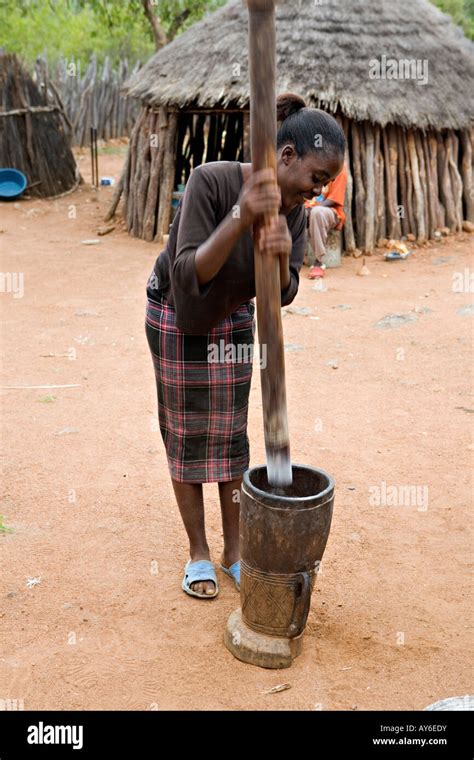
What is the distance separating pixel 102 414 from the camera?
4758 millimetres

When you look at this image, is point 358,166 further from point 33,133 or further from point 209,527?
point 209,527

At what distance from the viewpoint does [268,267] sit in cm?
232

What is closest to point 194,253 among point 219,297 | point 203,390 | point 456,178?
point 219,297

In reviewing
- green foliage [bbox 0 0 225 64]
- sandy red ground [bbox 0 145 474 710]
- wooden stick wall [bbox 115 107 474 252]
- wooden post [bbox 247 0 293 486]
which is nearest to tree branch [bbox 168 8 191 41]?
green foliage [bbox 0 0 225 64]

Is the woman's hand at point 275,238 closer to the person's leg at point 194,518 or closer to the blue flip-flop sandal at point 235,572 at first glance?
the person's leg at point 194,518

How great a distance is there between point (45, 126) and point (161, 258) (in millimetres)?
10605

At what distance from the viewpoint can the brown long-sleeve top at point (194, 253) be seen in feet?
7.97

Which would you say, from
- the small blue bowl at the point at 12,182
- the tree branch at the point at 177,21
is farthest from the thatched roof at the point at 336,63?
the tree branch at the point at 177,21

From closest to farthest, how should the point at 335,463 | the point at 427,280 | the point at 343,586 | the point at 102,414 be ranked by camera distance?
the point at 343,586, the point at 335,463, the point at 102,414, the point at 427,280

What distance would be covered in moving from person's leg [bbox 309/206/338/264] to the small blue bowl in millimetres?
5430

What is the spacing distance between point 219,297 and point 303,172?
1.46 ft

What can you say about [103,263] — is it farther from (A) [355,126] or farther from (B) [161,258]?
(B) [161,258]

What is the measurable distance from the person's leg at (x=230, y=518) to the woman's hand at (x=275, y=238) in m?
1.01

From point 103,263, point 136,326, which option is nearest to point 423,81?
point 103,263
